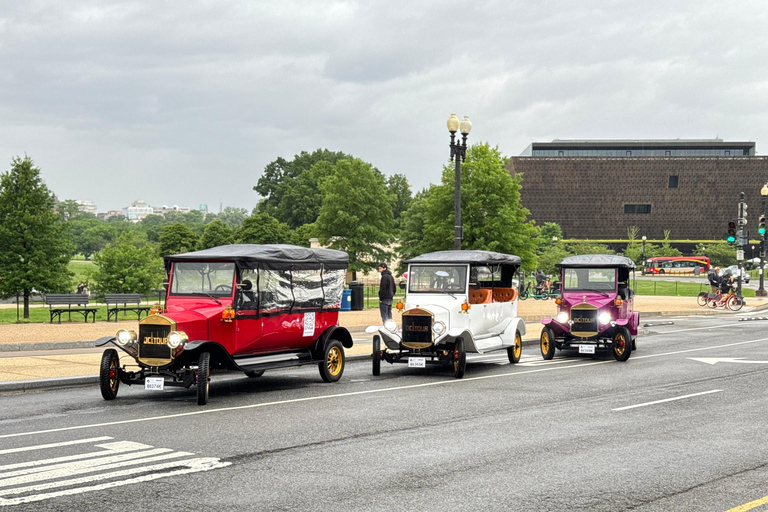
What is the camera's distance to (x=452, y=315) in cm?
1580

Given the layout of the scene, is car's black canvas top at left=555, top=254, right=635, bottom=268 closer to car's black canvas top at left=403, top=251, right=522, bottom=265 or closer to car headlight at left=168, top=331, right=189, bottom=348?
car's black canvas top at left=403, top=251, right=522, bottom=265

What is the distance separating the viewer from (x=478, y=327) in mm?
16484

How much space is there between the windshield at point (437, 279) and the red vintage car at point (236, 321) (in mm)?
1722

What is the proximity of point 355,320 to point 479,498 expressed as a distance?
2139cm

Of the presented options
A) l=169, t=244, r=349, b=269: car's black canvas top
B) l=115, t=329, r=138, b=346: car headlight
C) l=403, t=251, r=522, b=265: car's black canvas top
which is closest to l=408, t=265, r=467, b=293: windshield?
l=403, t=251, r=522, b=265: car's black canvas top

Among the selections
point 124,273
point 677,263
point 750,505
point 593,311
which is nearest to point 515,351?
point 593,311

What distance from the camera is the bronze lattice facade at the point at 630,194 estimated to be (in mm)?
134750

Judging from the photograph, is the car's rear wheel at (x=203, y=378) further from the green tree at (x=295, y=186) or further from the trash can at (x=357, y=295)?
the green tree at (x=295, y=186)

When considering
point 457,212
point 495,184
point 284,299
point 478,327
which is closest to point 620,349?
point 478,327

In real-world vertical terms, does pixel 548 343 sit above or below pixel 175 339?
below

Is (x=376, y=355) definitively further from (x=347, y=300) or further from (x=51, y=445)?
(x=347, y=300)

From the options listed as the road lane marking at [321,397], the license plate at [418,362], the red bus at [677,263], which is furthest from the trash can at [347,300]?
the red bus at [677,263]

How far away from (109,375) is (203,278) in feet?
7.05

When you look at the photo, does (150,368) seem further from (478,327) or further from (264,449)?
(478,327)
